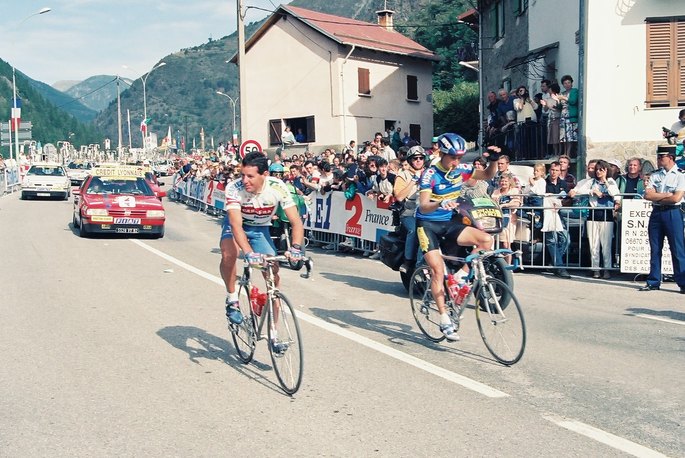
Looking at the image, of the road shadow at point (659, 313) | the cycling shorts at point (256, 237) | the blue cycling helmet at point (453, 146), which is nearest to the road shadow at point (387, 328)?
the cycling shorts at point (256, 237)

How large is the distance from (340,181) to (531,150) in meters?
6.37

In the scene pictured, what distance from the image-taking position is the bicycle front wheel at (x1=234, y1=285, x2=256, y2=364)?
7129mm

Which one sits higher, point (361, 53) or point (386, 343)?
point (361, 53)

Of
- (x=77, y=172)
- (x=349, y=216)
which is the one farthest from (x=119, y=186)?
(x=77, y=172)

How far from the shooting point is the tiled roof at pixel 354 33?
44.2 metres

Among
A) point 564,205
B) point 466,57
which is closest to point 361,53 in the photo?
point 466,57

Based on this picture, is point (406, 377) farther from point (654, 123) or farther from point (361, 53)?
point (361, 53)

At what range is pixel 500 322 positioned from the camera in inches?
282

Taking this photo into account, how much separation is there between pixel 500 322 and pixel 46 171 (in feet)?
117

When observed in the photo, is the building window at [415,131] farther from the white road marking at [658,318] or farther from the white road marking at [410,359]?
the white road marking at [410,359]

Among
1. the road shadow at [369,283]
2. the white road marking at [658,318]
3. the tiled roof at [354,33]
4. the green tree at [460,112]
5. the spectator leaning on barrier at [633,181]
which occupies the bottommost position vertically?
the white road marking at [658,318]

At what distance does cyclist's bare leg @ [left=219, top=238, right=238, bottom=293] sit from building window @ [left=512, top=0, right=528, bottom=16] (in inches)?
830

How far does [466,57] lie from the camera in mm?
41312

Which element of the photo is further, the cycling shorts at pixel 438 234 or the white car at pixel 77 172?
the white car at pixel 77 172
